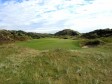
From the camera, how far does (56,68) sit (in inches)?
715

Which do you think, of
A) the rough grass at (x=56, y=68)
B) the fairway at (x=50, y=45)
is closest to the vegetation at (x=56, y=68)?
the rough grass at (x=56, y=68)

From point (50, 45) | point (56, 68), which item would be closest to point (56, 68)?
point (56, 68)

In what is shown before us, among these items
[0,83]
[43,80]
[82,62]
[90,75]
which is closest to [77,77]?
[90,75]

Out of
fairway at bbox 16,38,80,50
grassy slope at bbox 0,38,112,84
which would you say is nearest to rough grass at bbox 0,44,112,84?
grassy slope at bbox 0,38,112,84

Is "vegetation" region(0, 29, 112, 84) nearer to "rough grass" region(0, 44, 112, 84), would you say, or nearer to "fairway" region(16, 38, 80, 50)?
"rough grass" region(0, 44, 112, 84)

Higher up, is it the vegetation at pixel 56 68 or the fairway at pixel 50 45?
the fairway at pixel 50 45

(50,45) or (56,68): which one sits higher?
(50,45)

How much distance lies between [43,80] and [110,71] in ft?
17.4

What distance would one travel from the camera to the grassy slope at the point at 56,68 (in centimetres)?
1616

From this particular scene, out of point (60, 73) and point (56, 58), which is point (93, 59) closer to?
point (56, 58)

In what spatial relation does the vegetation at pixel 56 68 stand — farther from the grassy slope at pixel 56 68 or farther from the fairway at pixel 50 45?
the fairway at pixel 50 45

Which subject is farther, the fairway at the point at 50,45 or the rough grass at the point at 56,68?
the fairway at the point at 50,45

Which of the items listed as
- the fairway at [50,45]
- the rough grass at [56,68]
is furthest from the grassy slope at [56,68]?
the fairway at [50,45]

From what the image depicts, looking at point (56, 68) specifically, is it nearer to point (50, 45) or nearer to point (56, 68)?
point (56, 68)
